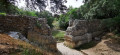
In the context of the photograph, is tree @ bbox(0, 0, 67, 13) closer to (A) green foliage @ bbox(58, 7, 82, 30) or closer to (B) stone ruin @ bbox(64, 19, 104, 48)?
(B) stone ruin @ bbox(64, 19, 104, 48)

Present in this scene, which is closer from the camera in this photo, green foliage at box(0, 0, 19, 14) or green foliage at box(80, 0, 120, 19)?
green foliage at box(0, 0, 19, 14)

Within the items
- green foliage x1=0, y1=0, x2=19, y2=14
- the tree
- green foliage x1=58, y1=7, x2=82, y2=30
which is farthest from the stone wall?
green foliage x1=58, y1=7, x2=82, y2=30

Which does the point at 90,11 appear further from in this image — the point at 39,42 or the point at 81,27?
the point at 39,42

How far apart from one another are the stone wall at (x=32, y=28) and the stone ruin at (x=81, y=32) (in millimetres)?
3246

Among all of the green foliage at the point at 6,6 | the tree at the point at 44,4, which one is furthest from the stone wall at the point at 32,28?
the tree at the point at 44,4

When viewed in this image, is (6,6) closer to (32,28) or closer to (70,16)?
(32,28)

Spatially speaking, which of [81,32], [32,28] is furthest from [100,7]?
[32,28]

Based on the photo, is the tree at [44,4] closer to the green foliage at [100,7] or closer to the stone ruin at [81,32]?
the green foliage at [100,7]

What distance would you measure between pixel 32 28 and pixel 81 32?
18.9ft

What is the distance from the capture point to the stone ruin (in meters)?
8.89

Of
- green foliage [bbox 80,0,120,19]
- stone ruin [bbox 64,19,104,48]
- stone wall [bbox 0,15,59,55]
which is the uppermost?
green foliage [bbox 80,0,120,19]

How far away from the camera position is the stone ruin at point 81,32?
889 cm

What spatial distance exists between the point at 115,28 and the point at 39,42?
32.1ft

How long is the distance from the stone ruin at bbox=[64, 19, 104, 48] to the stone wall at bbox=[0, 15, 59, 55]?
10.7ft
